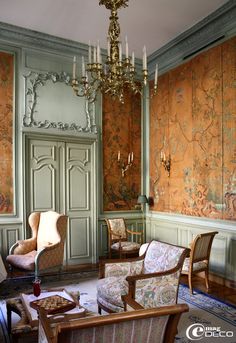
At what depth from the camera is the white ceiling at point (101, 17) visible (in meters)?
4.15

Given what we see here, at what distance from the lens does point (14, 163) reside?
16.1 ft

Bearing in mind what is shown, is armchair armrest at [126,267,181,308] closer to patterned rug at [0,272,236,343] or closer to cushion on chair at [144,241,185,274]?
cushion on chair at [144,241,185,274]

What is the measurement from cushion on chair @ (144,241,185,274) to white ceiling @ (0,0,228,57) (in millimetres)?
3165

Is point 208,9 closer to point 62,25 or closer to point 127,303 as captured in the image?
point 62,25

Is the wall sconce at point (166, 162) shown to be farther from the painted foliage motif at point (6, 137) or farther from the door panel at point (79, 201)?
the painted foliage motif at point (6, 137)

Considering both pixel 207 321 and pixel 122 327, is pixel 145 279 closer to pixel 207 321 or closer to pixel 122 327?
pixel 207 321

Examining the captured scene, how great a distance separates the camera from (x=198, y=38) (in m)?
4.79

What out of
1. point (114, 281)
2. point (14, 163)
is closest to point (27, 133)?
point (14, 163)

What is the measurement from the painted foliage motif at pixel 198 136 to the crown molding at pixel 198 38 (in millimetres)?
135

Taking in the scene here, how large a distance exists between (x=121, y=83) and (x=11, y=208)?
295 centimetres

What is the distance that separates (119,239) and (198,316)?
2.32 meters

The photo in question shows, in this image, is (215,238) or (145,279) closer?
(145,279)

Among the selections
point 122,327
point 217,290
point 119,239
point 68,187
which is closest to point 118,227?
point 119,239

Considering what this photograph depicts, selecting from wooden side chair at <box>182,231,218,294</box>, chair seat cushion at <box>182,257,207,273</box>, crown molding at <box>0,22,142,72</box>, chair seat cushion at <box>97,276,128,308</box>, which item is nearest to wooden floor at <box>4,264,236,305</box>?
wooden side chair at <box>182,231,218,294</box>
